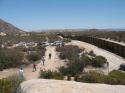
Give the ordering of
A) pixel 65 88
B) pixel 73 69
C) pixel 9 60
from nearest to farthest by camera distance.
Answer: pixel 65 88
pixel 73 69
pixel 9 60

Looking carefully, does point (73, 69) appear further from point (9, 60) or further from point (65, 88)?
point (65, 88)

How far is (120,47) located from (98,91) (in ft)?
125

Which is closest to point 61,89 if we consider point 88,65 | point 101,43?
point 88,65

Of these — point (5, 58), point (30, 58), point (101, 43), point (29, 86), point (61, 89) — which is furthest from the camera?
point (101, 43)

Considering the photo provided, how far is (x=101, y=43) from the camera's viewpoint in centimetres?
6225

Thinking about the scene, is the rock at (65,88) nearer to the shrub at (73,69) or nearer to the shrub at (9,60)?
the shrub at (73,69)

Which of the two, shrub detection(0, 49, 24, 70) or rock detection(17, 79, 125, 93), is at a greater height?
rock detection(17, 79, 125, 93)

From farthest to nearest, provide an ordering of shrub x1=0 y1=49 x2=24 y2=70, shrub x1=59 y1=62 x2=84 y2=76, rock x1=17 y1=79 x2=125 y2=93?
shrub x1=0 y1=49 x2=24 y2=70 → shrub x1=59 y1=62 x2=84 y2=76 → rock x1=17 y1=79 x2=125 y2=93

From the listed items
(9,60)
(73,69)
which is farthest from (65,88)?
(9,60)

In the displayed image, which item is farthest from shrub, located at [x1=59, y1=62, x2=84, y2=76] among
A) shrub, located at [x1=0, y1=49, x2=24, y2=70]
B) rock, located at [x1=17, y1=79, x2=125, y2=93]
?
rock, located at [x1=17, y1=79, x2=125, y2=93]

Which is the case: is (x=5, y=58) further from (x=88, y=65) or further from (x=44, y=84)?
(x=44, y=84)

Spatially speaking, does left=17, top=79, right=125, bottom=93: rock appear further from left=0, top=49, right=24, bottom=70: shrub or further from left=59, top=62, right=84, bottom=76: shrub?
left=0, top=49, right=24, bottom=70: shrub

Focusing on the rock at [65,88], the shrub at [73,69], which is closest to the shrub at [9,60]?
the shrub at [73,69]

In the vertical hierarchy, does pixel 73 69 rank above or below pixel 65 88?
below
